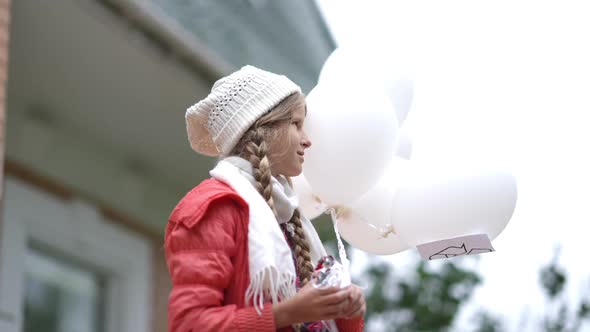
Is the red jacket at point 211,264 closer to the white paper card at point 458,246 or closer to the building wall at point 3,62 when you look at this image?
the white paper card at point 458,246

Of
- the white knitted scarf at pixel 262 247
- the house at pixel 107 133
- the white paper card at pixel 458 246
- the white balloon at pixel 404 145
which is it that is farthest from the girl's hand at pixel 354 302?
the house at pixel 107 133

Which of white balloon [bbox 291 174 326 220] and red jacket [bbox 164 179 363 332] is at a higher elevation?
white balloon [bbox 291 174 326 220]

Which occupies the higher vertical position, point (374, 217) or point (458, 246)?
point (374, 217)

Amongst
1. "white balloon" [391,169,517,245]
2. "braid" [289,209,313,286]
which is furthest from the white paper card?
"braid" [289,209,313,286]

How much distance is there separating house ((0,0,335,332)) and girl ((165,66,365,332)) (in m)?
2.52

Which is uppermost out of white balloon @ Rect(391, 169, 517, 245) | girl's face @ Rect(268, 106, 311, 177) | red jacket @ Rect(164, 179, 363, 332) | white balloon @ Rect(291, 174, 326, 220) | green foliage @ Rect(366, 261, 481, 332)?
green foliage @ Rect(366, 261, 481, 332)

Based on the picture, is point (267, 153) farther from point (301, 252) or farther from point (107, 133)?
point (107, 133)

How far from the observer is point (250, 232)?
2090mm

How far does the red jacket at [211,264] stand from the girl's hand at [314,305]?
1.2 inches

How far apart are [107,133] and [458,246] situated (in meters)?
4.00

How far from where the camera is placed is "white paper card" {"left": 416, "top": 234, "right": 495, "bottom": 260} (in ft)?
8.08

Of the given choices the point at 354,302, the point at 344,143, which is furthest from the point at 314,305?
the point at 344,143

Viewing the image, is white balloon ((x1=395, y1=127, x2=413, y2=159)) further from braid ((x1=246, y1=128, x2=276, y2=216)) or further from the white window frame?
the white window frame

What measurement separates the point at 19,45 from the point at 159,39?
68cm
